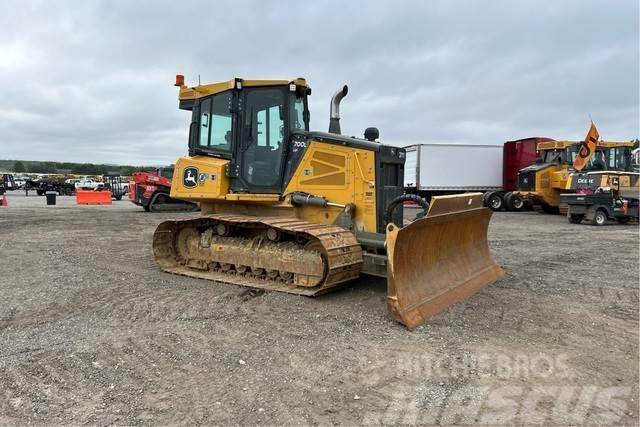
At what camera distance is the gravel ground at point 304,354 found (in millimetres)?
3355

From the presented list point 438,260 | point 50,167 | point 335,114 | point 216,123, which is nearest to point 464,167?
point 335,114

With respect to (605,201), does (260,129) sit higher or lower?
higher

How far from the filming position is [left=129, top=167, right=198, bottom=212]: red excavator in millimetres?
21172

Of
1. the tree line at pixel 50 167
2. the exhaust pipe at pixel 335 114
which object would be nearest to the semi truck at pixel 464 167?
the exhaust pipe at pixel 335 114

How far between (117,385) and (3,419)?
721 millimetres

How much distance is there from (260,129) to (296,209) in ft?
4.31

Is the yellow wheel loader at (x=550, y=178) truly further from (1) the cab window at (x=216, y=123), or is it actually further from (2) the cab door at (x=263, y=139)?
(1) the cab window at (x=216, y=123)

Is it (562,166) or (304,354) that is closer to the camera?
(304,354)

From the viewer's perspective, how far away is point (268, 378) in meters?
3.83

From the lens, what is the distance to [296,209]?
23.8ft

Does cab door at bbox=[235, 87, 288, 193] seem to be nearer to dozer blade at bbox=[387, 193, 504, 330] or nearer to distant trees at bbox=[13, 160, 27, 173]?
dozer blade at bbox=[387, 193, 504, 330]

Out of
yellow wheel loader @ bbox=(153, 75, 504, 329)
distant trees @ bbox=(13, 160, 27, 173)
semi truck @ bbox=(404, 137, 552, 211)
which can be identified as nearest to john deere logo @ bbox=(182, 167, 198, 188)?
yellow wheel loader @ bbox=(153, 75, 504, 329)

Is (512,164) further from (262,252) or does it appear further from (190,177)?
(262,252)

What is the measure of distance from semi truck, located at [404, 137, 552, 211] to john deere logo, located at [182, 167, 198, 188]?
734 inches
